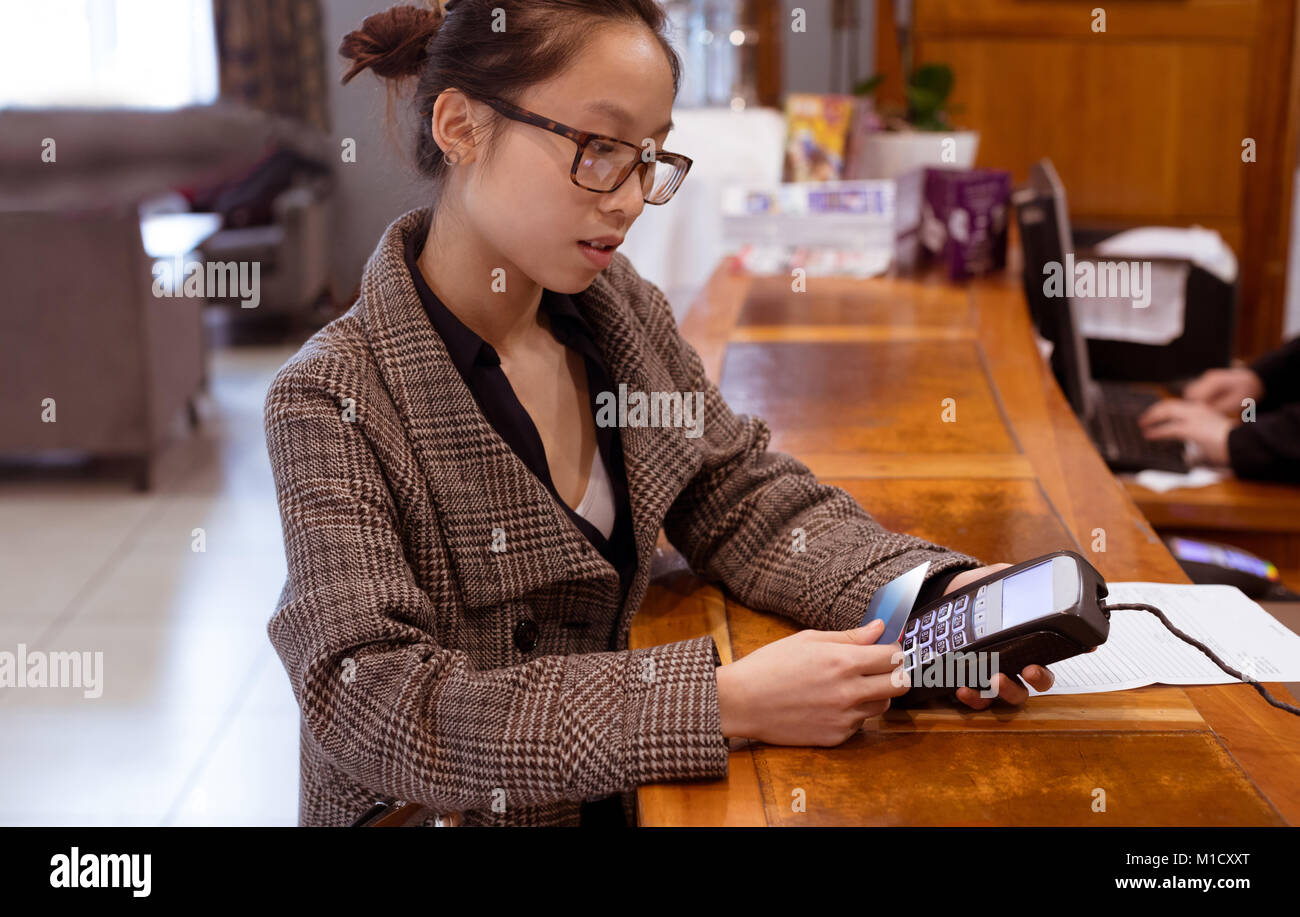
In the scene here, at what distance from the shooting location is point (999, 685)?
0.91 metres

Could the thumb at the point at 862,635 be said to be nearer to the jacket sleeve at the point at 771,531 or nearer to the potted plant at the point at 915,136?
the jacket sleeve at the point at 771,531

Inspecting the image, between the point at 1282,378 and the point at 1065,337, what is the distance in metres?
0.72

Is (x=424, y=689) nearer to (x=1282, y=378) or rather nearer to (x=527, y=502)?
(x=527, y=502)

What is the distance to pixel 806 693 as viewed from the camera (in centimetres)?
88

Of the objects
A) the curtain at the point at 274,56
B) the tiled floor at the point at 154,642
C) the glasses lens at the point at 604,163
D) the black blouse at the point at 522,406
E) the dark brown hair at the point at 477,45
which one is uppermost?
the curtain at the point at 274,56

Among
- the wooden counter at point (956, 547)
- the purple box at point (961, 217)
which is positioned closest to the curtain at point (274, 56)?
the purple box at point (961, 217)

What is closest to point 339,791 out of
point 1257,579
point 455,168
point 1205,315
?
point 455,168

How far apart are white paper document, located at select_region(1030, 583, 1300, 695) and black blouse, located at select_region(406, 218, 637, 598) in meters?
0.41

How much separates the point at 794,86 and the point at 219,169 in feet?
9.21

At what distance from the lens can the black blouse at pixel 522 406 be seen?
1075mm

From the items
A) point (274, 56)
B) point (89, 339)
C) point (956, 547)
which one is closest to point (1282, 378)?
→ point (956, 547)

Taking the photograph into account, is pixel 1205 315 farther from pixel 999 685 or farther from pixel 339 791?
pixel 339 791

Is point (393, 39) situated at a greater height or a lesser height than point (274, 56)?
lesser

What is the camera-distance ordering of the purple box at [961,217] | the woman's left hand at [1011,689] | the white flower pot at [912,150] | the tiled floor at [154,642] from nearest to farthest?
1. the woman's left hand at [1011,689]
2. the tiled floor at [154,642]
3. the purple box at [961,217]
4. the white flower pot at [912,150]
